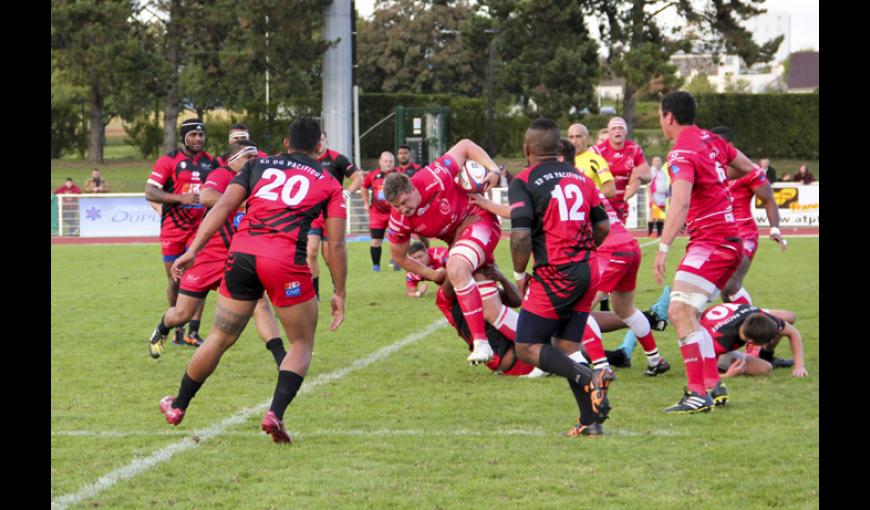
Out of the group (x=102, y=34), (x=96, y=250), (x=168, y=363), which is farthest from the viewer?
(x=102, y=34)

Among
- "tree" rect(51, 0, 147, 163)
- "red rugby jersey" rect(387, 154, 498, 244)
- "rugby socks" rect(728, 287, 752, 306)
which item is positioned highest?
"tree" rect(51, 0, 147, 163)

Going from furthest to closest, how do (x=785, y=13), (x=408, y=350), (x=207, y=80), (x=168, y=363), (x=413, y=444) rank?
(x=785, y=13), (x=207, y=80), (x=408, y=350), (x=168, y=363), (x=413, y=444)

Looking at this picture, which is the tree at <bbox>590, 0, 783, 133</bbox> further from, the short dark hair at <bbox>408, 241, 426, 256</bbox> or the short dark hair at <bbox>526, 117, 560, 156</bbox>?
the short dark hair at <bbox>526, 117, 560, 156</bbox>

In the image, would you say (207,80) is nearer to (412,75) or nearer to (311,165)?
(412,75)

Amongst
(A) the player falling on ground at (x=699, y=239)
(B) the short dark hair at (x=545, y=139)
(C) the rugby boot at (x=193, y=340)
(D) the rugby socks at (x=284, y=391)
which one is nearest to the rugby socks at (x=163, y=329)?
(C) the rugby boot at (x=193, y=340)

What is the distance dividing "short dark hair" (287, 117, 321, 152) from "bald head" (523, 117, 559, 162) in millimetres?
1412

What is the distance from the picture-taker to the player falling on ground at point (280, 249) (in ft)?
24.2

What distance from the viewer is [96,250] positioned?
2683 cm

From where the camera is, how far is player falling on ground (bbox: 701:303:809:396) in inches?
380

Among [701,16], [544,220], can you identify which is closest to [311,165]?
[544,220]

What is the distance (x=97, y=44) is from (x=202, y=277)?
3889cm

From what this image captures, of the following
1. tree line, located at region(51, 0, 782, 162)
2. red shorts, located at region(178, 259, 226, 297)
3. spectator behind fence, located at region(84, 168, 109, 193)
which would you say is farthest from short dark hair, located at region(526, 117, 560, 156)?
tree line, located at region(51, 0, 782, 162)
